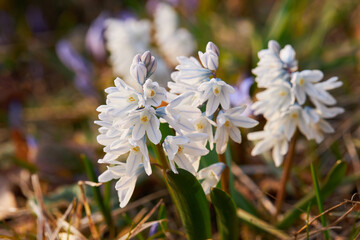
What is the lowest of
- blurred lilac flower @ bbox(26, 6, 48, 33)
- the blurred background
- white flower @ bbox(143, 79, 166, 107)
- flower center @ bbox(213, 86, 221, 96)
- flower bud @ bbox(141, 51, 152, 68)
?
flower center @ bbox(213, 86, 221, 96)

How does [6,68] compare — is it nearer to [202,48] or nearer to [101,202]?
[202,48]

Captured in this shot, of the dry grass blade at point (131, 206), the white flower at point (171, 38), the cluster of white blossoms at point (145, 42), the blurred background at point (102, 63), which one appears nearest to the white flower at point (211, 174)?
the dry grass blade at point (131, 206)

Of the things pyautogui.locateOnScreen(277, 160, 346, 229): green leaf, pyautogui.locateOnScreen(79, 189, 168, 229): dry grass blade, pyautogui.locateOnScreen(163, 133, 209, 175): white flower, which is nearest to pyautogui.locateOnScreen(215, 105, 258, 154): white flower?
pyautogui.locateOnScreen(163, 133, 209, 175): white flower

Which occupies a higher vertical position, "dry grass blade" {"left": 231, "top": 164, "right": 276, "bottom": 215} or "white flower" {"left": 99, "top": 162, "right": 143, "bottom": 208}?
"white flower" {"left": 99, "top": 162, "right": 143, "bottom": 208}

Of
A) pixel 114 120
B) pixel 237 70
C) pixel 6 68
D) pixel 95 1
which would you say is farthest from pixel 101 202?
pixel 95 1

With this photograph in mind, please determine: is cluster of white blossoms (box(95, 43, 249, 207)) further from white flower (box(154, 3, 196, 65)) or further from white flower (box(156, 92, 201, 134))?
white flower (box(154, 3, 196, 65))

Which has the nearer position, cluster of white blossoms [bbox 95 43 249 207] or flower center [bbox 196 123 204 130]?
cluster of white blossoms [bbox 95 43 249 207]

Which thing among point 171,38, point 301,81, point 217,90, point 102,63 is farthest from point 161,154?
point 102,63
